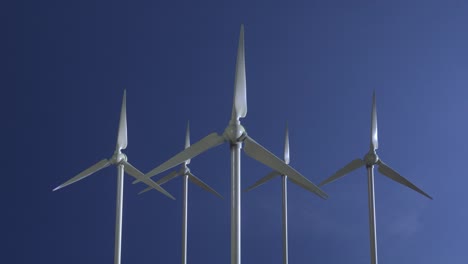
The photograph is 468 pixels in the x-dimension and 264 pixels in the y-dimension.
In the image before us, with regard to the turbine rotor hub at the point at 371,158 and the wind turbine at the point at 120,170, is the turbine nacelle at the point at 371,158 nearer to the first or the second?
the turbine rotor hub at the point at 371,158

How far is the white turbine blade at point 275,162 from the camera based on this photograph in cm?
1362

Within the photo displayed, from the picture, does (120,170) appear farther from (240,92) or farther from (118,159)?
(240,92)

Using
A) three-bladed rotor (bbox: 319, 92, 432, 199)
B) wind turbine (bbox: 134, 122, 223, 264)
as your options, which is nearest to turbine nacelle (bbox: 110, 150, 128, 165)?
wind turbine (bbox: 134, 122, 223, 264)

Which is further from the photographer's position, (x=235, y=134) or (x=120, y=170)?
(x=120, y=170)

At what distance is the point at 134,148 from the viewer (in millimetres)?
27453

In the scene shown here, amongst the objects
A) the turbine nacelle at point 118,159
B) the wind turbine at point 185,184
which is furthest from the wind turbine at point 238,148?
the wind turbine at point 185,184

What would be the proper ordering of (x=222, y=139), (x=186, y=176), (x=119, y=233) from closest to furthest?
(x=222, y=139), (x=119, y=233), (x=186, y=176)

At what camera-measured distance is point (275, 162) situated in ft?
45.7

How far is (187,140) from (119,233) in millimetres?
6855

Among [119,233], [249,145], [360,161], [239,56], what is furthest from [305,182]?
[119,233]

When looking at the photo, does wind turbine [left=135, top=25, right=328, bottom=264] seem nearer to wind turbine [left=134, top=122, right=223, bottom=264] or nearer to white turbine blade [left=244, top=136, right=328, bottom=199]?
white turbine blade [left=244, top=136, right=328, bottom=199]

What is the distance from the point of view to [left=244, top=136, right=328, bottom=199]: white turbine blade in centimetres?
1362

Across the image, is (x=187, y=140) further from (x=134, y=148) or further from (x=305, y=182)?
(x=305, y=182)

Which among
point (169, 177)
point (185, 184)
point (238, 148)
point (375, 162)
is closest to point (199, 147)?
point (238, 148)
